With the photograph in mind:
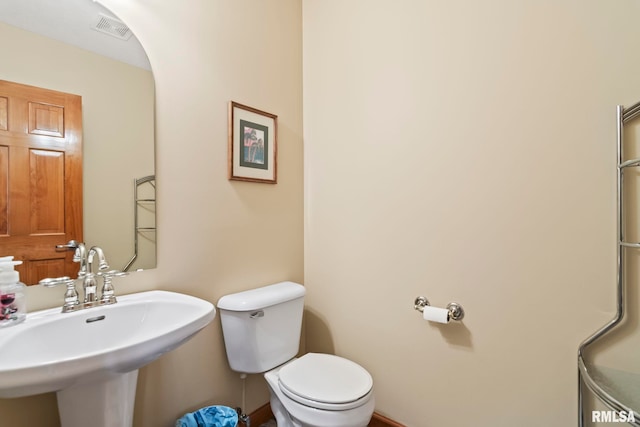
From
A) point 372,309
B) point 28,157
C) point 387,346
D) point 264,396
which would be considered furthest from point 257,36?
point 264,396

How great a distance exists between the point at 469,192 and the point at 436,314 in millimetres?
547

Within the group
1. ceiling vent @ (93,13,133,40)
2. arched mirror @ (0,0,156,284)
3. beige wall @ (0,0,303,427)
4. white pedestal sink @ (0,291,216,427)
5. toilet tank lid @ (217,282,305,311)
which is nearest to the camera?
white pedestal sink @ (0,291,216,427)

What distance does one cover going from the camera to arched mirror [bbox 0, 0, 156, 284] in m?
0.94

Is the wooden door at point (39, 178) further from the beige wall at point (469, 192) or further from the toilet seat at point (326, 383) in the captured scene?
the beige wall at point (469, 192)

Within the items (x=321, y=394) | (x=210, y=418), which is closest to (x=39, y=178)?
(x=210, y=418)

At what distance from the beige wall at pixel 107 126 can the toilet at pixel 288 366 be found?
484 millimetres

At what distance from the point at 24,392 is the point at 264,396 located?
120 cm

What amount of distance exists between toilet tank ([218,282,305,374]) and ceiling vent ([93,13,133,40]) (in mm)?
1155

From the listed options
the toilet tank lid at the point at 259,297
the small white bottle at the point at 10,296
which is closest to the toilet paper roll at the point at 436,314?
the toilet tank lid at the point at 259,297

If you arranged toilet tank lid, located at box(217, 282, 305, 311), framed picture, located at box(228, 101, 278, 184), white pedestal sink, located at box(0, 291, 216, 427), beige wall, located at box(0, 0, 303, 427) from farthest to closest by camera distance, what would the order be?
framed picture, located at box(228, 101, 278, 184) → toilet tank lid, located at box(217, 282, 305, 311) → beige wall, located at box(0, 0, 303, 427) → white pedestal sink, located at box(0, 291, 216, 427)

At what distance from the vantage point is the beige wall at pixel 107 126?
0.98 m

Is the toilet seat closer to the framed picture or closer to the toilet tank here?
the toilet tank

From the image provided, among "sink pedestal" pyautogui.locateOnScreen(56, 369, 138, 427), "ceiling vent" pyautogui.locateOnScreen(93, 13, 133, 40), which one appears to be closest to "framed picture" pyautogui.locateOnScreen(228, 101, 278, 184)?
"ceiling vent" pyautogui.locateOnScreen(93, 13, 133, 40)

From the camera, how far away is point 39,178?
94 centimetres
